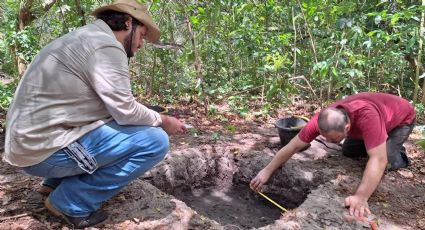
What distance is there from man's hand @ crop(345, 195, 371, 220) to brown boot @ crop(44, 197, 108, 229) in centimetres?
171

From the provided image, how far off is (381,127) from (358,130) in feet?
0.60

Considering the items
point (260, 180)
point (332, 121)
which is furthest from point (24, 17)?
point (332, 121)

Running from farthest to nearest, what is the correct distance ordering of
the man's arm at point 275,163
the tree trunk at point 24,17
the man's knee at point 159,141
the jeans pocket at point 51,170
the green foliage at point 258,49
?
the tree trunk at point 24,17, the green foliage at point 258,49, the man's arm at point 275,163, the man's knee at point 159,141, the jeans pocket at point 51,170

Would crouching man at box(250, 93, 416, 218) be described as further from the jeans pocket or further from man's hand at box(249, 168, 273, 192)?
the jeans pocket

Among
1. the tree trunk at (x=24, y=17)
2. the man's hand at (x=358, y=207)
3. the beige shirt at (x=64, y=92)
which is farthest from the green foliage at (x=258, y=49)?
the beige shirt at (x=64, y=92)

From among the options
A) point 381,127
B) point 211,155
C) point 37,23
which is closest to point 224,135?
point 211,155

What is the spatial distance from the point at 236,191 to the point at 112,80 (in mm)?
2076

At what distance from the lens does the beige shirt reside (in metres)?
2.14

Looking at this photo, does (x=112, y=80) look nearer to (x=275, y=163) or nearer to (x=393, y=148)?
(x=275, y=163)

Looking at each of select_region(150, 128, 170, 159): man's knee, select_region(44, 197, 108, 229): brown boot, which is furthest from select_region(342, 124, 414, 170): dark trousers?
select_region(44, 197, 108, 229): brown boot

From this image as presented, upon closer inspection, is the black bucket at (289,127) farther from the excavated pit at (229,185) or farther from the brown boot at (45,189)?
the brown boot at (45,189)

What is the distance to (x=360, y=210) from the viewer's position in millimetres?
2709

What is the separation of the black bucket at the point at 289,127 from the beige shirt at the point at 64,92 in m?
2.02

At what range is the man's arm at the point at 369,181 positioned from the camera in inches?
107
